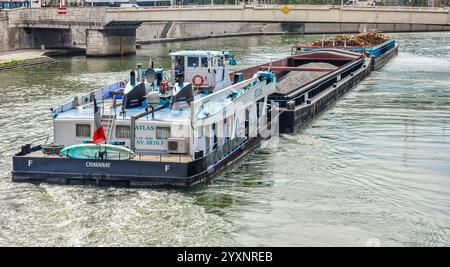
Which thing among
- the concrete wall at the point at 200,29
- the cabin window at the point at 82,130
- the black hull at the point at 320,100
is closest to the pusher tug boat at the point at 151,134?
the cabin window at the point at 82,130

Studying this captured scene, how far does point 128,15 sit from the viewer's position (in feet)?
309

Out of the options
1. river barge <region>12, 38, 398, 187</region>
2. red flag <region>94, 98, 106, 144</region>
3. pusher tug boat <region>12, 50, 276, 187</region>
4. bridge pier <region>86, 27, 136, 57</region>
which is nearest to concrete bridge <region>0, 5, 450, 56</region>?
bridge pier <region>86, 27, 136, 57</region>

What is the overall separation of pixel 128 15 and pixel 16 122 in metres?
50.0

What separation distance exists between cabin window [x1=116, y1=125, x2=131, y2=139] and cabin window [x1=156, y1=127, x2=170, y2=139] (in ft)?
4.02

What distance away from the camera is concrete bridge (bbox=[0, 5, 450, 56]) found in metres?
78.7

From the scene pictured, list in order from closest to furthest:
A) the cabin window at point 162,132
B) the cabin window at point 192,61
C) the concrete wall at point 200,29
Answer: the cabin window at point 162,132, the cabin window at point 192,61, the concrete wall at point 200,29

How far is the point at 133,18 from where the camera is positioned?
93875mm

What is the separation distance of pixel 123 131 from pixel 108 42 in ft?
217

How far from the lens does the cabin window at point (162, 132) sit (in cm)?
3116

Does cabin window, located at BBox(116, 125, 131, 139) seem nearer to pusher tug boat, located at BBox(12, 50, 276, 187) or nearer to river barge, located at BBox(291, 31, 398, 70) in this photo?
pusher tug boat, located at BBox(12, 50, 276, 187)

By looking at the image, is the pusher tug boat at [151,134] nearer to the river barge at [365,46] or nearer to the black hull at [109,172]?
the black hull at [109,172]
